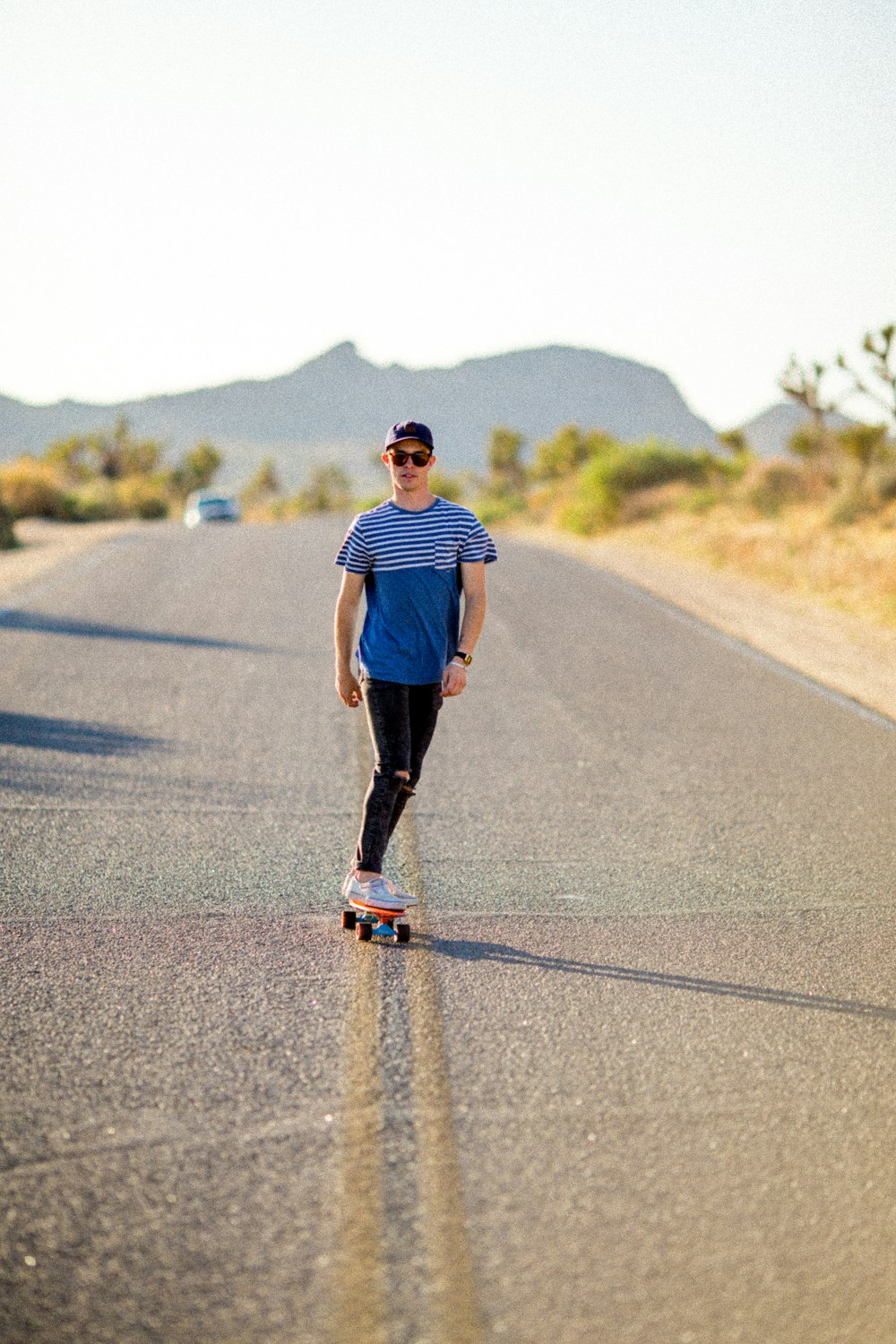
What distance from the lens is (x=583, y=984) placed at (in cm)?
484

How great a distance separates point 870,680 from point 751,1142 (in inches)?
368

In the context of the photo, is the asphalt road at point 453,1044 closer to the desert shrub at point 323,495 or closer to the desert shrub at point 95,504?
the desert shrub at point 95,504

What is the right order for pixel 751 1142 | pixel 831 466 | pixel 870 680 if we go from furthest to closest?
pixel 831 466, pixel 870 680, pixel 751 1142

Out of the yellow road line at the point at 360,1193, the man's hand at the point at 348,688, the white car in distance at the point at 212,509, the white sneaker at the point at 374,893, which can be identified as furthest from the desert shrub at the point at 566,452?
the yellow road line at the point at 360,1193

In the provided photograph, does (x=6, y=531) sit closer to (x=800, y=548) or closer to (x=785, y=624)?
(x=800, y=548)

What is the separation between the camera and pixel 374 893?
17.4 ft

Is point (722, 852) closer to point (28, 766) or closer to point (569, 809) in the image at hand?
point (569, 809)

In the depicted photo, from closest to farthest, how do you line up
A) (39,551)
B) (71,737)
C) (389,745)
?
1. (389,745)
2. (71,737)
3. (39,551)

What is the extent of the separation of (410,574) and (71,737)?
176 inches

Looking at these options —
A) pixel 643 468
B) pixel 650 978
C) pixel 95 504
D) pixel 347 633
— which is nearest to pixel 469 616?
pixel 347 633

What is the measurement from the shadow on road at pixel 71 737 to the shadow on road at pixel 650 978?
3948 millimetres

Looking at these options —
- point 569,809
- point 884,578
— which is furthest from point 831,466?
point 569,809

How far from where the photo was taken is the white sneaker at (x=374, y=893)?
526cm

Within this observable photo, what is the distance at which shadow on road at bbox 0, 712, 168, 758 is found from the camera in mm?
8680
